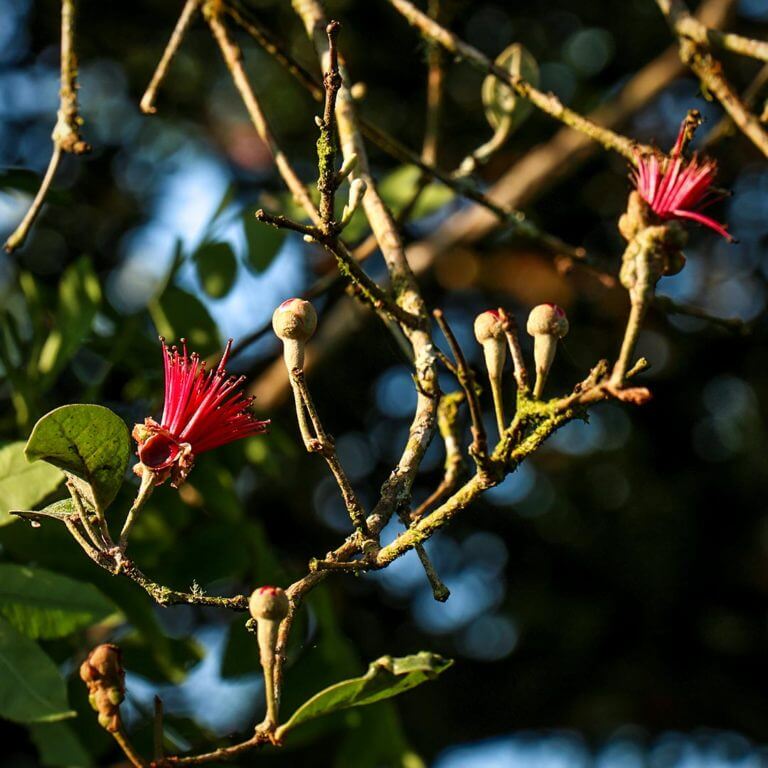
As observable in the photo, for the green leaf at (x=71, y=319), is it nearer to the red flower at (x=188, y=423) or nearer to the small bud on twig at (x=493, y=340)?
the red flower at (x=188, y=423)

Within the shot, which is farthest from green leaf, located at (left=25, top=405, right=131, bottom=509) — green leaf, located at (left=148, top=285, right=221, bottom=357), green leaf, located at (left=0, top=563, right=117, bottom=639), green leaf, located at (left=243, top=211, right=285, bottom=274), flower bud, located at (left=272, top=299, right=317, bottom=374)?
green leaf, located at (left=243, top=211, right=285, bottom=274)

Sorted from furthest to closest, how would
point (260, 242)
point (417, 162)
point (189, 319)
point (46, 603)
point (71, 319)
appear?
point (260, 242)
point (189, 319)
point (71, 319)
point (417, 162)
point (46, 603)

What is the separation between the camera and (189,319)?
170cm

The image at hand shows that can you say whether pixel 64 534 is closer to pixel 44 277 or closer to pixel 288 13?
pixel 44 277

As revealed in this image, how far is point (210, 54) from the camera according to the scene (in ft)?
10.5

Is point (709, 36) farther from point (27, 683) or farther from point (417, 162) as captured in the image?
point (27, 683)

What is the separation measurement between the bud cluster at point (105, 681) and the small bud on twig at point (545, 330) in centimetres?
38

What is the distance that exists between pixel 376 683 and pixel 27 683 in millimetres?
409

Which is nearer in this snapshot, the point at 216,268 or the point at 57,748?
the point at 57,748

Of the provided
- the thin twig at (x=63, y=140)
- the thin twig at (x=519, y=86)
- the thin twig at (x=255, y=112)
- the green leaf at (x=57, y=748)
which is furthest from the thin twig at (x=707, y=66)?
the green leaf at (x=57, y=748)

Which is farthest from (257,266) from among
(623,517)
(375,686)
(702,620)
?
(702,620)

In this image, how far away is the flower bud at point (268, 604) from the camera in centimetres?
79

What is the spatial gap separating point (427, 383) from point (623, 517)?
2438 millimetres

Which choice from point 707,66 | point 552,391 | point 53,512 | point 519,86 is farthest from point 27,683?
point 552,391
